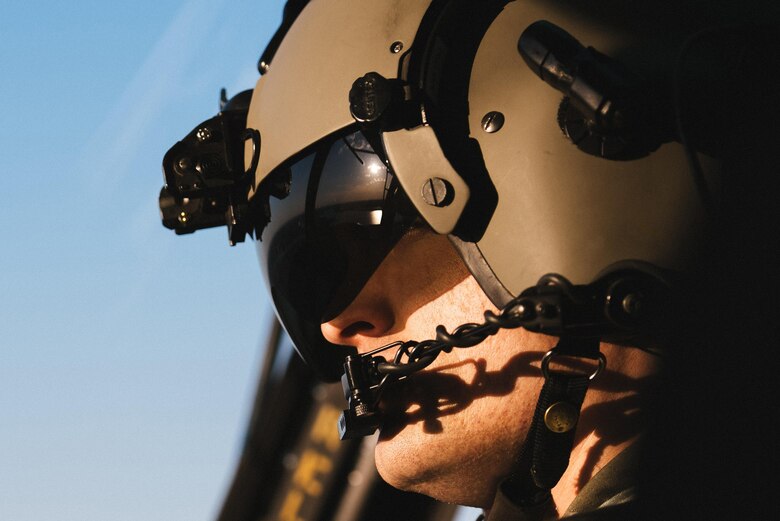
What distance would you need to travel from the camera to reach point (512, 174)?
1.55 metres

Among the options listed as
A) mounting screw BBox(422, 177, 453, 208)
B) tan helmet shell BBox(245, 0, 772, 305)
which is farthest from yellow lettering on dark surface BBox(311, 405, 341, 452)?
mounting screw BBox(422, 177, 453, 208)

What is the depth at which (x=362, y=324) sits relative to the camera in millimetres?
1922

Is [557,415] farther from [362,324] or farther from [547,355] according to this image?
[362,324]

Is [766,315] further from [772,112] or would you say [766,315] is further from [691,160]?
[772,112]

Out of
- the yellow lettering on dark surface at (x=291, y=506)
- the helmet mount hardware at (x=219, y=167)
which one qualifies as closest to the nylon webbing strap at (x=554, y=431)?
the helmet mount hardware at (x=219, y=167)

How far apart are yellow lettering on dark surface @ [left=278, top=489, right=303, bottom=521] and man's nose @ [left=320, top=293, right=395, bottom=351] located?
1830 mm

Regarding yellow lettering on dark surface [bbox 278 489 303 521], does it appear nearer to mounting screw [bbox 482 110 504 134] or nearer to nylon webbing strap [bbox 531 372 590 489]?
nylon webbing strap [bbox 531 372 590 489]

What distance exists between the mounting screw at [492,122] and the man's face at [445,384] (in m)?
0.22

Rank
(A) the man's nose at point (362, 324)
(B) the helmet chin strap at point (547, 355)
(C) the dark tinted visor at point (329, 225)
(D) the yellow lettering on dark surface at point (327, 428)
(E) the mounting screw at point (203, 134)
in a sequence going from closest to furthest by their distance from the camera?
(B) the helmet chin strap at point (547, 355)
(C) the dark tinted visor at point (329, 225)
(A) the man's nose at point (362, 324)
(E) the mounting screw at point (203, 134)
(D) the yellow lettering on dark surface at point (327, 428)

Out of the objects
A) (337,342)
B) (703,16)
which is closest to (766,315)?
(703,16)

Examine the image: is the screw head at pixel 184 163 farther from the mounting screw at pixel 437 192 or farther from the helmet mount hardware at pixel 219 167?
the mounting screw at pixel 437 192

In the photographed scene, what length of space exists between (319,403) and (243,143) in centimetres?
183

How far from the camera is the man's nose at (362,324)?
1.87m

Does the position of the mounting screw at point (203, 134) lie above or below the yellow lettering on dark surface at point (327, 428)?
above
